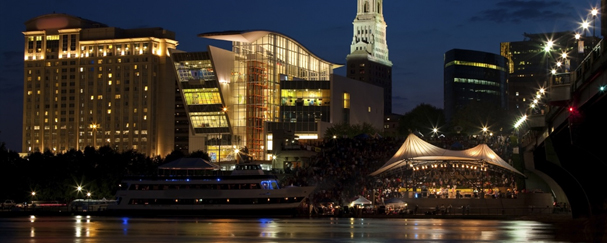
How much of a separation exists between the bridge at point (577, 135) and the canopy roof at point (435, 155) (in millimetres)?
2825

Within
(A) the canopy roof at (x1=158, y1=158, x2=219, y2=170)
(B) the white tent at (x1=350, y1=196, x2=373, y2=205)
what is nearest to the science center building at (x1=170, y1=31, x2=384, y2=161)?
(A) the canopy roof at (x1=158, y1=158, x2=219, y2=170)

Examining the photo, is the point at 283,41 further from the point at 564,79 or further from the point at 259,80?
the point at 564,79

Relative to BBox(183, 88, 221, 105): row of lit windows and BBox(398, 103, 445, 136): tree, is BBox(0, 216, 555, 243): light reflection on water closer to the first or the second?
BBox(183, 88, 221, 105): row of lit windows

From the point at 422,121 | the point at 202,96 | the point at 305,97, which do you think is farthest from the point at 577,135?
the point at 422,121

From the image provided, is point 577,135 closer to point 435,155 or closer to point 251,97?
point 435,155

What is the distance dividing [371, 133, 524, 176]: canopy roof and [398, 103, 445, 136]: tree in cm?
9672

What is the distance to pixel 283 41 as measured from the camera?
144 meters

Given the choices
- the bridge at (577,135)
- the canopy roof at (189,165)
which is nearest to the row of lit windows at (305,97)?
the canopy roof at (189,165)

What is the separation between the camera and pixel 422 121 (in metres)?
176

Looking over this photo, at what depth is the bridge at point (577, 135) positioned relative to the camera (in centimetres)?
3800

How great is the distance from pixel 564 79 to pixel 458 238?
31.8 ft

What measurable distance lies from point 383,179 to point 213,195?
16.3 metres

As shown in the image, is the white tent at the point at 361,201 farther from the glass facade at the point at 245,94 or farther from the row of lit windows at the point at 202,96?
the row of lit windows at the point at 202,96

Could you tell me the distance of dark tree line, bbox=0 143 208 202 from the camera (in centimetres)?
Result: 9719
